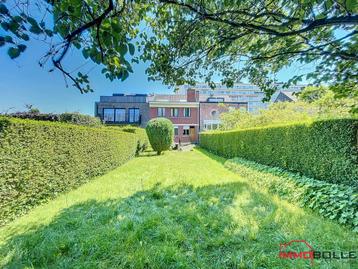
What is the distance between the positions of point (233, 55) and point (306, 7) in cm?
186

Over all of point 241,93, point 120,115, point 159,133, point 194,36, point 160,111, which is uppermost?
point 241,93

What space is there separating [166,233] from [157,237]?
0.14m

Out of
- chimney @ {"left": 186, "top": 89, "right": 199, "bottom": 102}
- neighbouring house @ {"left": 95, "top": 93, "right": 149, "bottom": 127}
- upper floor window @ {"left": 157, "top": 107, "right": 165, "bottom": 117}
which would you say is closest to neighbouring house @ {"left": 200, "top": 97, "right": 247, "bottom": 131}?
chimney @ {"left": 186, "top": 89, "right": 199, "bottom": 102}

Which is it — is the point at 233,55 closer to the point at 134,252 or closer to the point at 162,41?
the point at 162,41

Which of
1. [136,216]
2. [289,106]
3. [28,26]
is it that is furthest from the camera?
[289,106]

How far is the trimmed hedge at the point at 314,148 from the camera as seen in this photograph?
13.2ft

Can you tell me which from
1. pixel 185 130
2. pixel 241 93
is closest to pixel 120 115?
pixel 185 130

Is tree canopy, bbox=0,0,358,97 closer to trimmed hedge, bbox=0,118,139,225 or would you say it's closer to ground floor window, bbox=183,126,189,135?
trimmed hedge, bbox=0,118,139,225

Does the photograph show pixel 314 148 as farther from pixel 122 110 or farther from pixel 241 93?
pixel 241 93

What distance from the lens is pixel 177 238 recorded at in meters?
2.78

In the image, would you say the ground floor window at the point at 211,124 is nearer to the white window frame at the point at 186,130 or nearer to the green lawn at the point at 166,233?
the white window frame at the point at 186,130

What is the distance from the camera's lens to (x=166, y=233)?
290 cm

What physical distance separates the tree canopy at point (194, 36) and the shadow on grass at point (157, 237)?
210 centimetres

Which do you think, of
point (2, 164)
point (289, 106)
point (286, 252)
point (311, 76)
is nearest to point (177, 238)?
point (286, 252)
